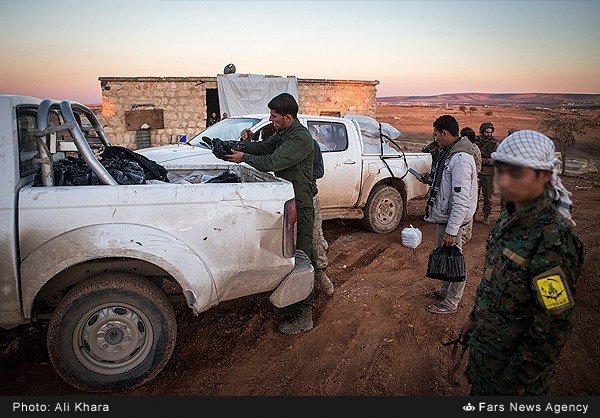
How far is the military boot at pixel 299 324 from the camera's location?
3861mm

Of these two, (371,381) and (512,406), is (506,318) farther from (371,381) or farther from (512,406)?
(371,381)

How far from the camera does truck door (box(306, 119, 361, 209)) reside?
21.4 ft

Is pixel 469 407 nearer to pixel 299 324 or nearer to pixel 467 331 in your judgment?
pixel 467 331

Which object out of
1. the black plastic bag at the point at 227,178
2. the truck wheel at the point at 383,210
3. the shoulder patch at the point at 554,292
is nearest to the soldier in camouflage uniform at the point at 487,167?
the truck wheel at the point at 383,210

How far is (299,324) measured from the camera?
154 inches

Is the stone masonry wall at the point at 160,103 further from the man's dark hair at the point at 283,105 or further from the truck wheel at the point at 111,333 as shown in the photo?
the truck wheel at the point at 111,333

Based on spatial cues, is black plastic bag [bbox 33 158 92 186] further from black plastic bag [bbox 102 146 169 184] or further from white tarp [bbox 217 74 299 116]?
white tarp [bbox 217 74 299 116]

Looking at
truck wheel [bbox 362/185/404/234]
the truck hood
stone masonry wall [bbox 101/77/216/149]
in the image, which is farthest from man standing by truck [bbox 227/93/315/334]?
stone masonry wall [bbox 101/77/216/149]

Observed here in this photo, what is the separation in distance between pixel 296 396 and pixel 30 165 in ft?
8.44

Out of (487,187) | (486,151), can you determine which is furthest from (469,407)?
(486,151)

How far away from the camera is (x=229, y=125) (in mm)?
6895

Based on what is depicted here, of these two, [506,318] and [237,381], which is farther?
[237,381]

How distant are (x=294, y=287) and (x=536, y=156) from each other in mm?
2101

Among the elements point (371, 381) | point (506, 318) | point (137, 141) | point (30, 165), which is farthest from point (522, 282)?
point (137, 141)
